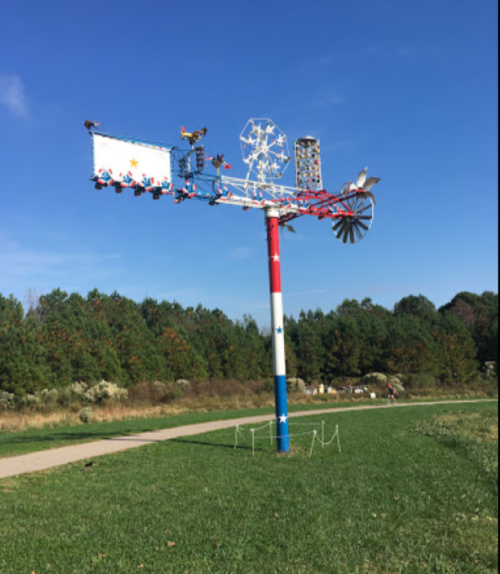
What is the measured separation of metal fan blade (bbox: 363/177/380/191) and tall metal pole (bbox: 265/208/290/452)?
3.51m

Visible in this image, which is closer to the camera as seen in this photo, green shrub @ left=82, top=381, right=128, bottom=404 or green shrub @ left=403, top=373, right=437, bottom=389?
green shrub @ left=82, top=381, right=128, bottom=404

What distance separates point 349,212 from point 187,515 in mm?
12173

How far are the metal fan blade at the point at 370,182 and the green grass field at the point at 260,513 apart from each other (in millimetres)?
8601

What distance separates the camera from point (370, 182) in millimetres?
17828

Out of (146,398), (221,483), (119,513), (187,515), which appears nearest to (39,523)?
(119,513)

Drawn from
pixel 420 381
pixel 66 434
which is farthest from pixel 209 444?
pixel 420 381

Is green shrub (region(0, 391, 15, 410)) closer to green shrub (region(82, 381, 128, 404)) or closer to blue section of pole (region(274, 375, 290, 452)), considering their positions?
green shrub (region(82, 381, 128, 404))

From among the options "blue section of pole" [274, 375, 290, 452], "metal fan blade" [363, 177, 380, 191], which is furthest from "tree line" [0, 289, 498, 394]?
"metal fan blade" [363, 177, 380, 191]

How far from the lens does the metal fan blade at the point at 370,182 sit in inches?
695

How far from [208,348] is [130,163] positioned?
50.5m

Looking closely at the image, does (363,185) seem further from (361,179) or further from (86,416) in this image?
(86,416)

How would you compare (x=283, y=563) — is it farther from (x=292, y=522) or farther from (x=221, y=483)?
(x=221, y=483)

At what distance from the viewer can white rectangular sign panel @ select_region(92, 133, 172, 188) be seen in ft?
45.7

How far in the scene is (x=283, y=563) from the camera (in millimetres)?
6914
